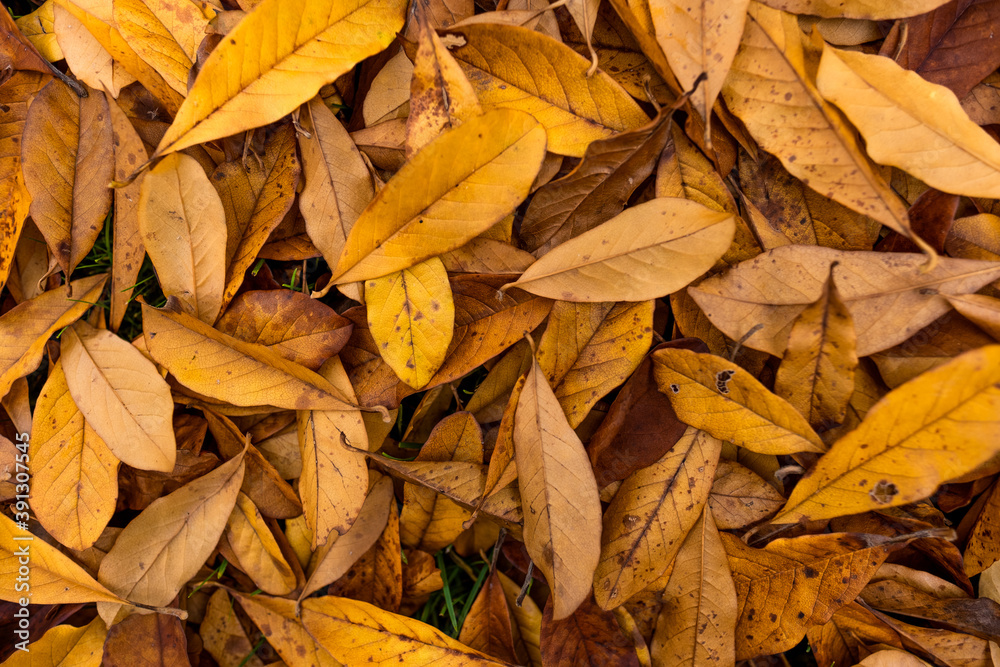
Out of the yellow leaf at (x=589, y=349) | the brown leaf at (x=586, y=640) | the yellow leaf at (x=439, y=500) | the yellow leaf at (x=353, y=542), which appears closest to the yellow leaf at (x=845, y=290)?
the yellow leaf at (x=589, y=349)

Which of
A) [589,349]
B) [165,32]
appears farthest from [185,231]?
[589,349]

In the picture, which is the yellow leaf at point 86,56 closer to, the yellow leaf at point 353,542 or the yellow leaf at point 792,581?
the yellow leaf at point 353,542

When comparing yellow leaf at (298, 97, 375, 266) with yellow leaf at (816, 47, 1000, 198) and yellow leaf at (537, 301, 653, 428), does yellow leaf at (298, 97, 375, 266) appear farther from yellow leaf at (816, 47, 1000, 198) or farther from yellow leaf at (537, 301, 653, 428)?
yellow leaf at (816, 47, 1000, 198)

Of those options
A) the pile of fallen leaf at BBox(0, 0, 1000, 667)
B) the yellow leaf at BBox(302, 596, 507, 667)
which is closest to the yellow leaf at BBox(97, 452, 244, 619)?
the pile of fallen leaf at BBox(0, 0, 1000, 667)

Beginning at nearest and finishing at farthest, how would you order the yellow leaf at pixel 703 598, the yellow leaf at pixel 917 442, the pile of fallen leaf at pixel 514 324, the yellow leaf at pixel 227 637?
the yellow leaf at pixel 917 442 < the pile of fallen leaf at pixel 514 324 < the yellow leaf at pixel 703 598 < the yellow leaf at pixel 227 637

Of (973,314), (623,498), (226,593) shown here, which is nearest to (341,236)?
(623,498)

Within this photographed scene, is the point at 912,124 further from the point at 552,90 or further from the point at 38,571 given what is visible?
the point at 38,571
